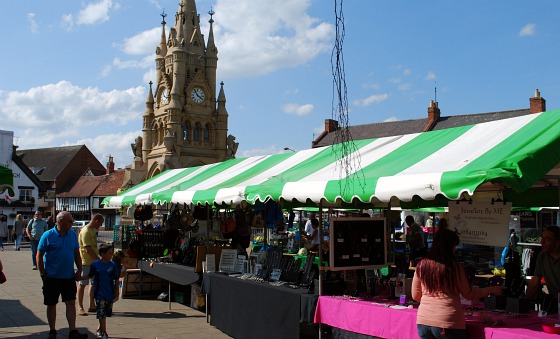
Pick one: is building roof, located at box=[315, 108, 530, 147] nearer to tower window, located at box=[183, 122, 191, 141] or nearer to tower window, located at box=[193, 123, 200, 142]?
tower window, located at box=[193, 123, 200, 142]

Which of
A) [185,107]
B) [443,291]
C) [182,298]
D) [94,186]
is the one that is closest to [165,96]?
[185,107]

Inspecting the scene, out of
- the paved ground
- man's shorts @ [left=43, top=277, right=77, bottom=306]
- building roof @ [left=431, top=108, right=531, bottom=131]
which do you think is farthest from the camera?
building roof @ [left=431, top=108, right=531, bottom=131]

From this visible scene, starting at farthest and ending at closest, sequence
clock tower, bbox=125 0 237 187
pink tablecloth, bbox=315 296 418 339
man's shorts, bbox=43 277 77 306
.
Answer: clock tower, bbox=125 0 237 187
man's shorts, bbox=43 277 77 306
pink tablecloth, bbox=315 296 418 339

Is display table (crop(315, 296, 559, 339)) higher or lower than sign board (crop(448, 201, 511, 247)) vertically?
lower

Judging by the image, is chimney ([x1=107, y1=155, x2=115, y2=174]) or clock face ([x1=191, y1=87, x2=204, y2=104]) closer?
clock face ([x1=191, y1=87, x2=204, y2=104])

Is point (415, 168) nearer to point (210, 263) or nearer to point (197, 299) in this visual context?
point (210, 263)

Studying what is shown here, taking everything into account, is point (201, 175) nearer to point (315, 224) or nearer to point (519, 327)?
point (315, 224)

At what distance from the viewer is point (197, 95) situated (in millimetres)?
61719

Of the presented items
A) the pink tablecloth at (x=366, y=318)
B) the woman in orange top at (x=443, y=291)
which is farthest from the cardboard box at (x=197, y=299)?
the woman in orange top at (x=443, y=291)

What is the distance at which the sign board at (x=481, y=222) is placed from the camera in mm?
5684

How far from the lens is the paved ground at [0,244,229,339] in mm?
8125

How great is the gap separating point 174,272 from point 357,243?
4.62 meters

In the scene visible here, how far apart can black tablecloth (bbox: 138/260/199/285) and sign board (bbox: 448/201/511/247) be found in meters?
4.58

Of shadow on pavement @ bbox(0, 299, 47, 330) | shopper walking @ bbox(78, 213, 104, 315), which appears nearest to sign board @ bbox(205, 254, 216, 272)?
shopper walking @ bbox(78, 213, 104, 315)
